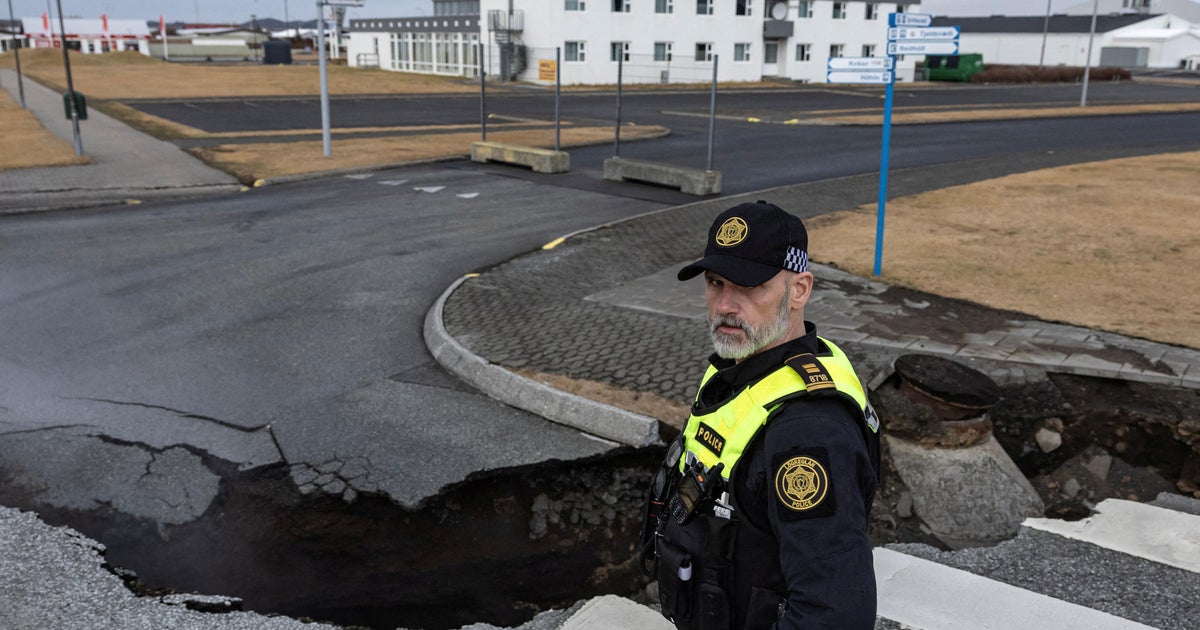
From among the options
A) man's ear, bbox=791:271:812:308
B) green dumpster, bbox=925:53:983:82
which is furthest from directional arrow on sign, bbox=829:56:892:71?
green dumpster, bbox=925:53:983:82

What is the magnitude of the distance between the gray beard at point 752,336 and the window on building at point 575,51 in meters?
47.0

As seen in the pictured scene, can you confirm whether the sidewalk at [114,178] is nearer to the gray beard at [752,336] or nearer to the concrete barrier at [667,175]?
the concrete barrier at [667,175]

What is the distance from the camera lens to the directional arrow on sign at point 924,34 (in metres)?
9.29

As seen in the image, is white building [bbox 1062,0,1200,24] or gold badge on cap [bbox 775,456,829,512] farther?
white building [bbox 1062,0,1200,24]

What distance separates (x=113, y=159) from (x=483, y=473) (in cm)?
1662

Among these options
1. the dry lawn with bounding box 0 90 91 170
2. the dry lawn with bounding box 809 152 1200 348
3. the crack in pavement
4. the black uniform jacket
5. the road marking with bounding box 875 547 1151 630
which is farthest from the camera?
the dry lawn with bounding box 0 90 91 170

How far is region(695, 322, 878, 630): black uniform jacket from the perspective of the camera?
2.08m

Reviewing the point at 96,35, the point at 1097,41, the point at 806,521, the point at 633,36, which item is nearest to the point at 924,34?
the point at 806,521

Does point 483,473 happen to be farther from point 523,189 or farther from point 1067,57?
point 1067,57

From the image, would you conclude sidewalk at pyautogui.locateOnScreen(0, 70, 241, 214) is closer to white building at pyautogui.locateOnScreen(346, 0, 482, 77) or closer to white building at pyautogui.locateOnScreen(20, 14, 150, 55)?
white building at pyautogui.locateOnScreen(346, 0, 482, 77)

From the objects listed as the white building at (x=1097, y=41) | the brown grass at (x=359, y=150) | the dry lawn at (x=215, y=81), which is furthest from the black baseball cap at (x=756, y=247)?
the white building at (x=1097, y=41)

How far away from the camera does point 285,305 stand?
925 centimetres

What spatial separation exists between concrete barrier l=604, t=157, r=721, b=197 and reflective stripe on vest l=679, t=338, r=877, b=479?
13085 millimetres

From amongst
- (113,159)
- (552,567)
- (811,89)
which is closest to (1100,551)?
(552,567)
